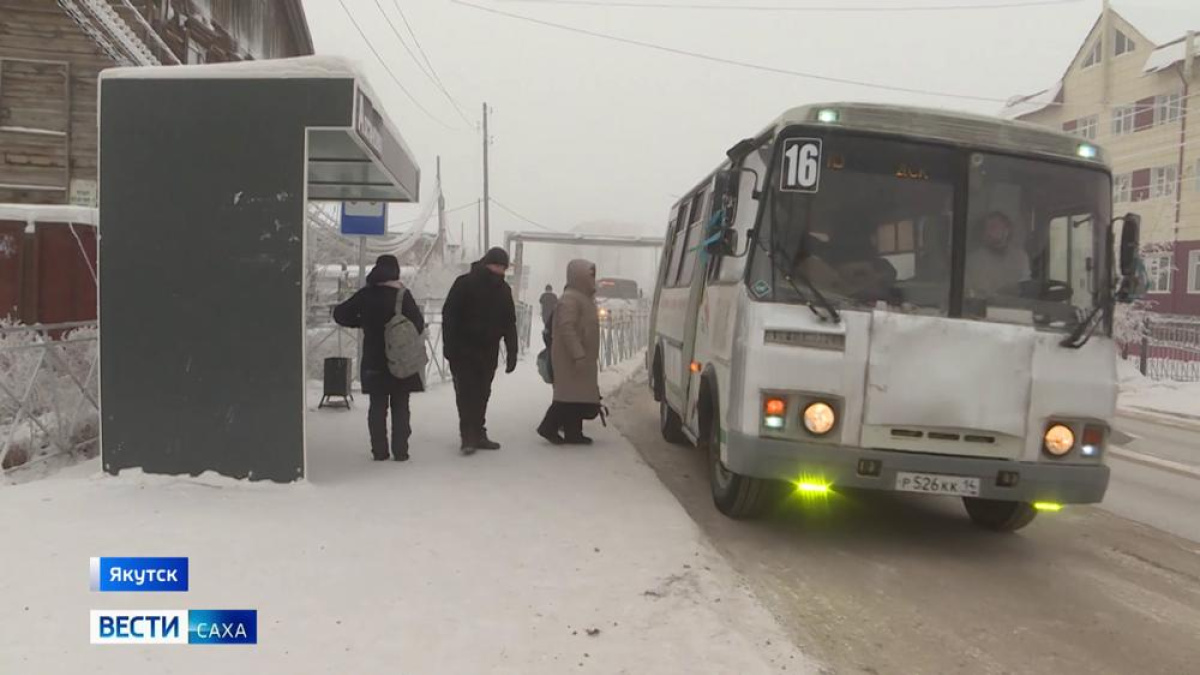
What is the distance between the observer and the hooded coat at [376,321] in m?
6.77

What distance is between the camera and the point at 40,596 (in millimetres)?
3695

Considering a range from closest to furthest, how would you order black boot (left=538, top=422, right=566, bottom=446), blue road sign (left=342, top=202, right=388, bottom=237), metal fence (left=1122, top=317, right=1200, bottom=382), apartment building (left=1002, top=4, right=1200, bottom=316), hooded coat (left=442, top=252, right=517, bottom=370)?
hooded coat (left=442, top=252, right=517, bottom=370)
black boot (left=538, top=422, right=566, bottom=446)
blue road sign (left=342, top=202, right=388, bottom=237)
metal fence (left=1122, top=317, right=1200, bottom=382)
apartment building (left=1002, top=4, right=1200, bottom=316)

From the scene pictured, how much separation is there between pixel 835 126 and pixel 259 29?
19.6 m

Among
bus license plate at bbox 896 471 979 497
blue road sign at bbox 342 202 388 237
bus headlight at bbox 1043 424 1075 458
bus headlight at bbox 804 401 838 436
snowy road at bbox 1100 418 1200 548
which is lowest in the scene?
snowy road at bbox 1100 418 1200 548

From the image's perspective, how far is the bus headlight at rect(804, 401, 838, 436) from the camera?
4855mm

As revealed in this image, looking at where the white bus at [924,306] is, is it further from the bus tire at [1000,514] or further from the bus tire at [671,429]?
the bus tire at [671,429]

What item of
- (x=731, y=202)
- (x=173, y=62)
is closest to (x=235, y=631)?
(x=731, y=202)

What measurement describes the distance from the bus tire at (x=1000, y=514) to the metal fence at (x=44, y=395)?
769cm

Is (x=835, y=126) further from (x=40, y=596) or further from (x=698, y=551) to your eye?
(x=40, y=596)

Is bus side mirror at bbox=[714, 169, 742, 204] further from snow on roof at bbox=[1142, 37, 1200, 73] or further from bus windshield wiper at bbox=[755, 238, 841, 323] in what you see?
snow on roof at bbox=[1142, 37, 1200, 73]

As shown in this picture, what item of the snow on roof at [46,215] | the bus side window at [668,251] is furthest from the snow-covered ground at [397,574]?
the snow on roof at [46,215]

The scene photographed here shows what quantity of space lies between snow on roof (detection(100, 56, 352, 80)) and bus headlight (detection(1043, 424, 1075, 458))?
207 inches

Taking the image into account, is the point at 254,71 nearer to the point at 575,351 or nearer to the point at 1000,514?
the point at 575,351

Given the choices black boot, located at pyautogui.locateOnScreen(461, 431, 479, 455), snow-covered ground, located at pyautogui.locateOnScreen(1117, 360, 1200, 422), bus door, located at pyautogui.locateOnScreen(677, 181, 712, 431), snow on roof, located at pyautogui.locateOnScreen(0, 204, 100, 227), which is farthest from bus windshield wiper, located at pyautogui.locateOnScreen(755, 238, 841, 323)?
snow-covered ground, located at pyautogui.locateOnScreen(1117, 360, 1200, 422)
